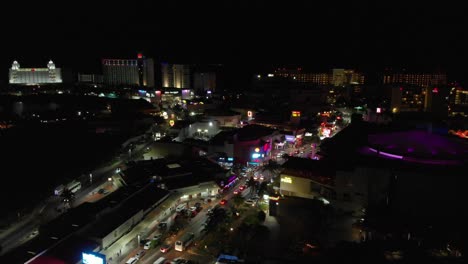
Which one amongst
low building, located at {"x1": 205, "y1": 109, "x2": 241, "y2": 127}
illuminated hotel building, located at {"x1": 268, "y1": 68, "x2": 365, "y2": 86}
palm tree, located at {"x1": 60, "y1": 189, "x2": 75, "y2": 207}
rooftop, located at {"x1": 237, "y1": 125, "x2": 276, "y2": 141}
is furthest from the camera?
illuminated hotel building, located at {"x1": 268, "y1": 68, "x2": 365, "y2": 86}

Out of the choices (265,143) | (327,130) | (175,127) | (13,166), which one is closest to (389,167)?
(265,143)

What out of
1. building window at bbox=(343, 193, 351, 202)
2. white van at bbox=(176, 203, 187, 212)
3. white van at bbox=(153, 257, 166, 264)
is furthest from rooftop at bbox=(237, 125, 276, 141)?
white van at bbox=(153, 257, 166, 264)

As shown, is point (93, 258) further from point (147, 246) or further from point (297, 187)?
point (297, 187)

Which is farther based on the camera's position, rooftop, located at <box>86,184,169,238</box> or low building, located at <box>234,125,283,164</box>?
low building, located at <box>234,125,283,164</box>

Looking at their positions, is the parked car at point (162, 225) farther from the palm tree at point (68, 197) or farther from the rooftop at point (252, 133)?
the rooftop at point (252, 133)

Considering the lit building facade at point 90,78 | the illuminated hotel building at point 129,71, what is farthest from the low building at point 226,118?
the lit building facade at point 90,78

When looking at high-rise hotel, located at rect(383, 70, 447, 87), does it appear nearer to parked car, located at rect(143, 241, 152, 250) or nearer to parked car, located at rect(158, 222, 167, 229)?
parked car, located at rect(158, 222, 167, 229)

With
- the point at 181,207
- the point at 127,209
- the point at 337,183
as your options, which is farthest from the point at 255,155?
the point at 127,209
